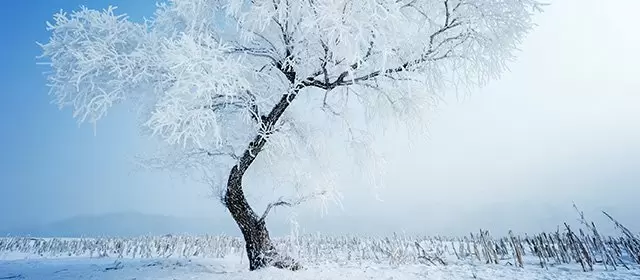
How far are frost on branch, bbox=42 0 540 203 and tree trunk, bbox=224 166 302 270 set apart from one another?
0.83 metres

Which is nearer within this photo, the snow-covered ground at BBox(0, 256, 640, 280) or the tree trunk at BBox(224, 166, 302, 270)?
the snow-covered ground at BBox(0, 256, 640, 280)

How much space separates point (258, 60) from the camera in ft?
27.4

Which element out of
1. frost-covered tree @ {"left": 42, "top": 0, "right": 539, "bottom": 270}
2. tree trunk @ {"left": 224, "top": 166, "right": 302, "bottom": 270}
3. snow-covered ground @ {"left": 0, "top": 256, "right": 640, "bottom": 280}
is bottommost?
snow-covered ground @ {"left": 0, "top": 256, "right": 640, "bottom": 280}

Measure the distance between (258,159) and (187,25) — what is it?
3991 millimetres

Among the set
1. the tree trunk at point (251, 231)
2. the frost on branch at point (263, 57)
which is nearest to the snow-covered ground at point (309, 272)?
the tree trunk at point (251, 231)

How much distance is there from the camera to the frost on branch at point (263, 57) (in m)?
5.73

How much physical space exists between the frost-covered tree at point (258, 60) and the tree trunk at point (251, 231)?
2 cm

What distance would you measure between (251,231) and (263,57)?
401 centimetres

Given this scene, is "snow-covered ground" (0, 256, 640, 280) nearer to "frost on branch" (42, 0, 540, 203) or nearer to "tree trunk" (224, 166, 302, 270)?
"tree trunk" (224, 166, 302, 270)

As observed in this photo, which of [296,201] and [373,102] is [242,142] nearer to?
[296,201]

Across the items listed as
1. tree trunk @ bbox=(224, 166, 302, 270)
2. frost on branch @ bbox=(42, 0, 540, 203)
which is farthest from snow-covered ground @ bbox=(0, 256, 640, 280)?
frost on branch @ bbox=(42, 0, 540, 203)

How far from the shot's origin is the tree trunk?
26.7ft

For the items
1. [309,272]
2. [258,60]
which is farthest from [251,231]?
[258,60]

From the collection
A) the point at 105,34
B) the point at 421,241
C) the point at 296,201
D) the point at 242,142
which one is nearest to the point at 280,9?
the point at 242,142
